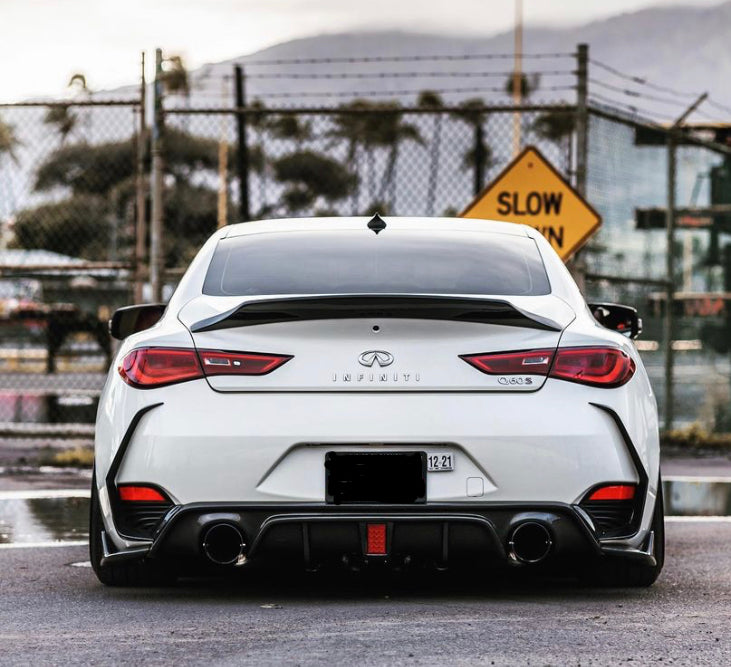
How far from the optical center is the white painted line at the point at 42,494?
1009 cm

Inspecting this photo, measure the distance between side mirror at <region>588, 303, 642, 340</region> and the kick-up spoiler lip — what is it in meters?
1.43

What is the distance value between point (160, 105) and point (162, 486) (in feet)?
24.6

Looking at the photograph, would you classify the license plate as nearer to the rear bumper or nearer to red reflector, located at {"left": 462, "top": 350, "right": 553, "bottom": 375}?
the rear bumper

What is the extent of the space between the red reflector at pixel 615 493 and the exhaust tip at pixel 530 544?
0.22m

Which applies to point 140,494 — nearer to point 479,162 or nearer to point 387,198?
point 387,198

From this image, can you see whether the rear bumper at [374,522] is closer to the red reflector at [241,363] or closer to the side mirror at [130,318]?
the red reflector at [241,363]

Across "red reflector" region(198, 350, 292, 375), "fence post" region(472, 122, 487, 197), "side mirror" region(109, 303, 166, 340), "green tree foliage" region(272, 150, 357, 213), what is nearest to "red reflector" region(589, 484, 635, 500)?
"red reflector" region(198, 350, 292, 375)

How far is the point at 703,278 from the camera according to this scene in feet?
55.2

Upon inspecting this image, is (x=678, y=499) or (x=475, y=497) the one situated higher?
(x=475, y=497)

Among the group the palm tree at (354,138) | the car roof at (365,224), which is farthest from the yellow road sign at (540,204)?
the car roof at (365,224)

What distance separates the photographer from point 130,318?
7305 millimetres

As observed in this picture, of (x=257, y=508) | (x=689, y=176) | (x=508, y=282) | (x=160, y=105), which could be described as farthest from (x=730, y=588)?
(x=689, y=176)

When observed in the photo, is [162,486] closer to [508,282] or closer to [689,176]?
[508,282]

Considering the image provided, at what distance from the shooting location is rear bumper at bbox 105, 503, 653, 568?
5.52 meters
